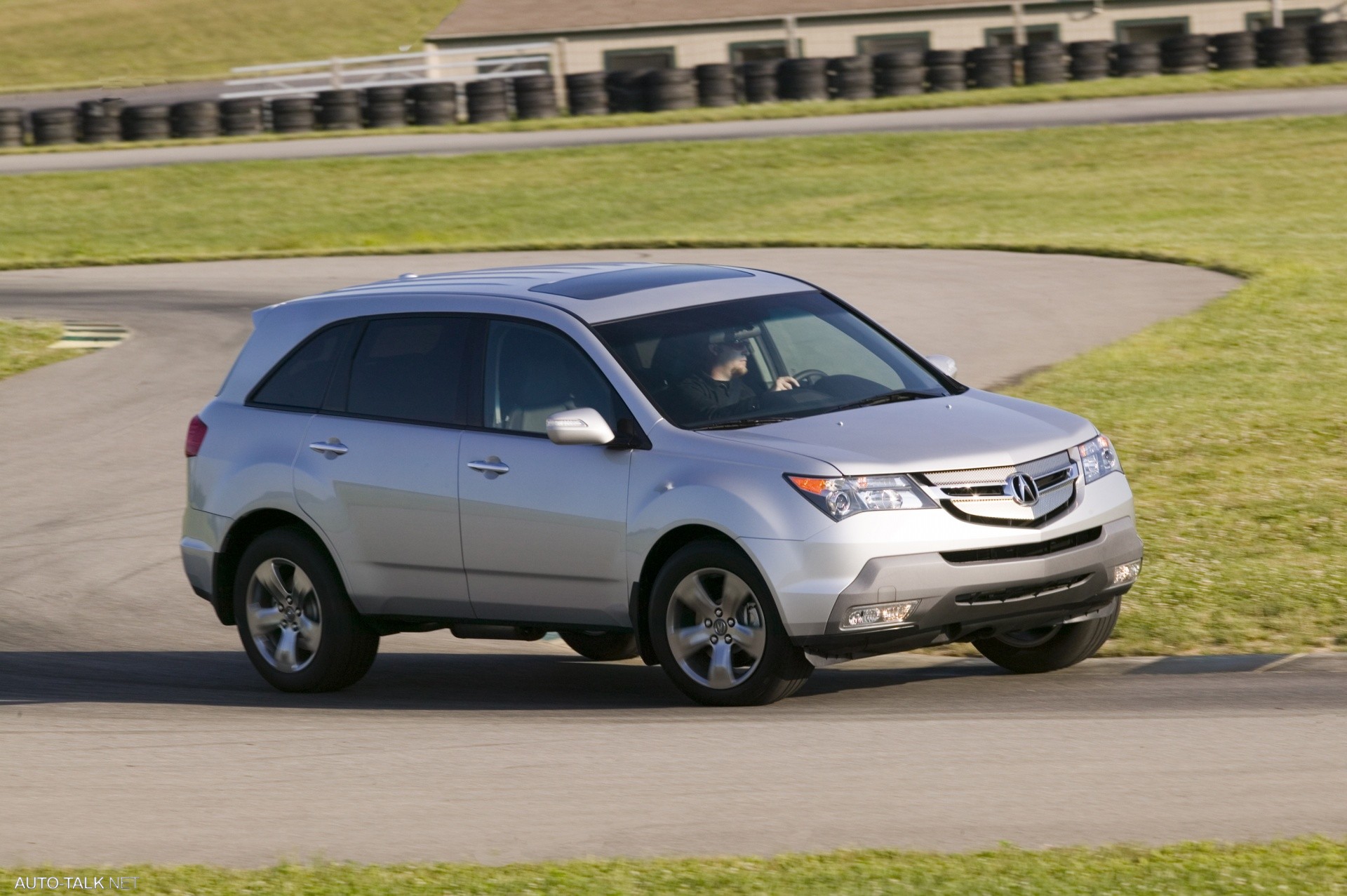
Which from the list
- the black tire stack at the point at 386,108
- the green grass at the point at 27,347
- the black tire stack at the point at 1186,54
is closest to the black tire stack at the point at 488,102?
the black tire stack at the point at 386,108

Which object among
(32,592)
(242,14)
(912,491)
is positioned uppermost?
(242,14)

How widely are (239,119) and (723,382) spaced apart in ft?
127

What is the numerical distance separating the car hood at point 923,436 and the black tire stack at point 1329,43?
36.2m

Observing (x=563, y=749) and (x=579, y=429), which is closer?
(x=563, y=749)

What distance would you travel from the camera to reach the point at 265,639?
30.6 feet

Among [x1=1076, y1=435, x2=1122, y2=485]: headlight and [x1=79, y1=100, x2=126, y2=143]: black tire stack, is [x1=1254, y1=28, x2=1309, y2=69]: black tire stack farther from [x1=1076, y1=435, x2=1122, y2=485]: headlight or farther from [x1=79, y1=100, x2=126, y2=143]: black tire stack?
[x1=1076, y1=435, x2=1122, y2=485]: headlight

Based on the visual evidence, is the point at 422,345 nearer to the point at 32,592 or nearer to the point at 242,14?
the point at 32,592

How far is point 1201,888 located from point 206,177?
115 ft

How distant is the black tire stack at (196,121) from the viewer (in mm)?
44781

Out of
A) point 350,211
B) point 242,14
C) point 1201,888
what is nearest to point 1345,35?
point 350,211

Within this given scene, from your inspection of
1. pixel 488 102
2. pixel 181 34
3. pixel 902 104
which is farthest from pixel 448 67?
pixel 181 34

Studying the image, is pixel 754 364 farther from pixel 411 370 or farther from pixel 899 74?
pixel 899 74

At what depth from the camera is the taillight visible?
956 centimetres

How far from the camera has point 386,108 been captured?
44.6 m
